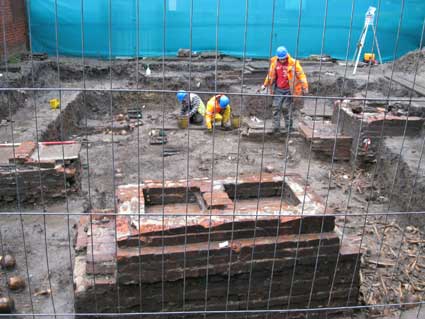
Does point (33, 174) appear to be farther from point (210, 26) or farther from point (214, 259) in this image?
point (210, 26)

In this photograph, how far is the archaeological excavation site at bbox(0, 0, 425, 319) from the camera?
3570 millimetres

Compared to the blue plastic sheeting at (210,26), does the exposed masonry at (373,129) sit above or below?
below

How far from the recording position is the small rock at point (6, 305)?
390 cm

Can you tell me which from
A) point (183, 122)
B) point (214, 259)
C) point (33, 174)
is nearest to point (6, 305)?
point (214, 259)

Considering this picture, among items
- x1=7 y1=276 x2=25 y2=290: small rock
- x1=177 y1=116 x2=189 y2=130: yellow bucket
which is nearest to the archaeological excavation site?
x1=7 y1=276 x2=25 y2=290: small rock

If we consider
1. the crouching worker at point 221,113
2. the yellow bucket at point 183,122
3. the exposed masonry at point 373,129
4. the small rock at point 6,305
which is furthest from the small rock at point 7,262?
the yellow bucket at point 183,122

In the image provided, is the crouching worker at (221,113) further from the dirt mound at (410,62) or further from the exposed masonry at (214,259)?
the exposed masonry at (214,259)

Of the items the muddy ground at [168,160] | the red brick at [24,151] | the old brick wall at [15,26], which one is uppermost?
the old brick wall at [15,26]

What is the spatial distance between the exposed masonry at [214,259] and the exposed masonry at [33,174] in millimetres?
2203

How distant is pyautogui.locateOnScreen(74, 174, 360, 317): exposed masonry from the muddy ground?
0.27 metres

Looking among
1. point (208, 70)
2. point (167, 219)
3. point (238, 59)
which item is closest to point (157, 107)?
point (208, 70)

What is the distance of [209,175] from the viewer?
758 cm

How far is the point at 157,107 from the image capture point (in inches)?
480

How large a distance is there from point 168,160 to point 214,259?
189 inches
